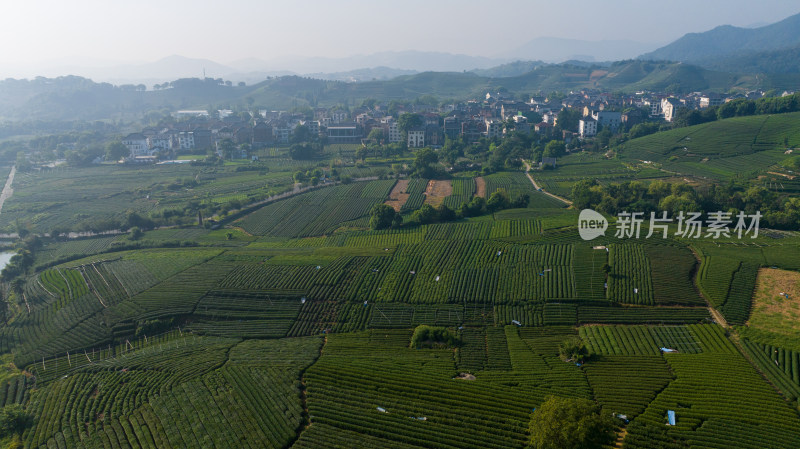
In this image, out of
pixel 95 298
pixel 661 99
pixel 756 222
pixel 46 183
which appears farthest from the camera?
pixel 661 99

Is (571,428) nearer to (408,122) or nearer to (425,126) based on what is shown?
(408,122)

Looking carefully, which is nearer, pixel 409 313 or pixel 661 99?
pixel 409 313

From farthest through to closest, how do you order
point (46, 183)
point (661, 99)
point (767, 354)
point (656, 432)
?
point (661, 99)
point (46, 183)
point (767, 354)
point (656, 432)

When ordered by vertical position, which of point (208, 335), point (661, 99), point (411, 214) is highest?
point (661, 99)

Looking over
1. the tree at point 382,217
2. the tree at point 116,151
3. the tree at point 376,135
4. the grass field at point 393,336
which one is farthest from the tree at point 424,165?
the tree at point 116,151

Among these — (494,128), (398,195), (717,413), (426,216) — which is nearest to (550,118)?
(494,128)

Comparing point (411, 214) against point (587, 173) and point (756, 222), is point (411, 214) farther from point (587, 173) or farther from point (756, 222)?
point (756, 222)

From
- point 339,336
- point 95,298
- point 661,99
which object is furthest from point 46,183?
point 661,99
